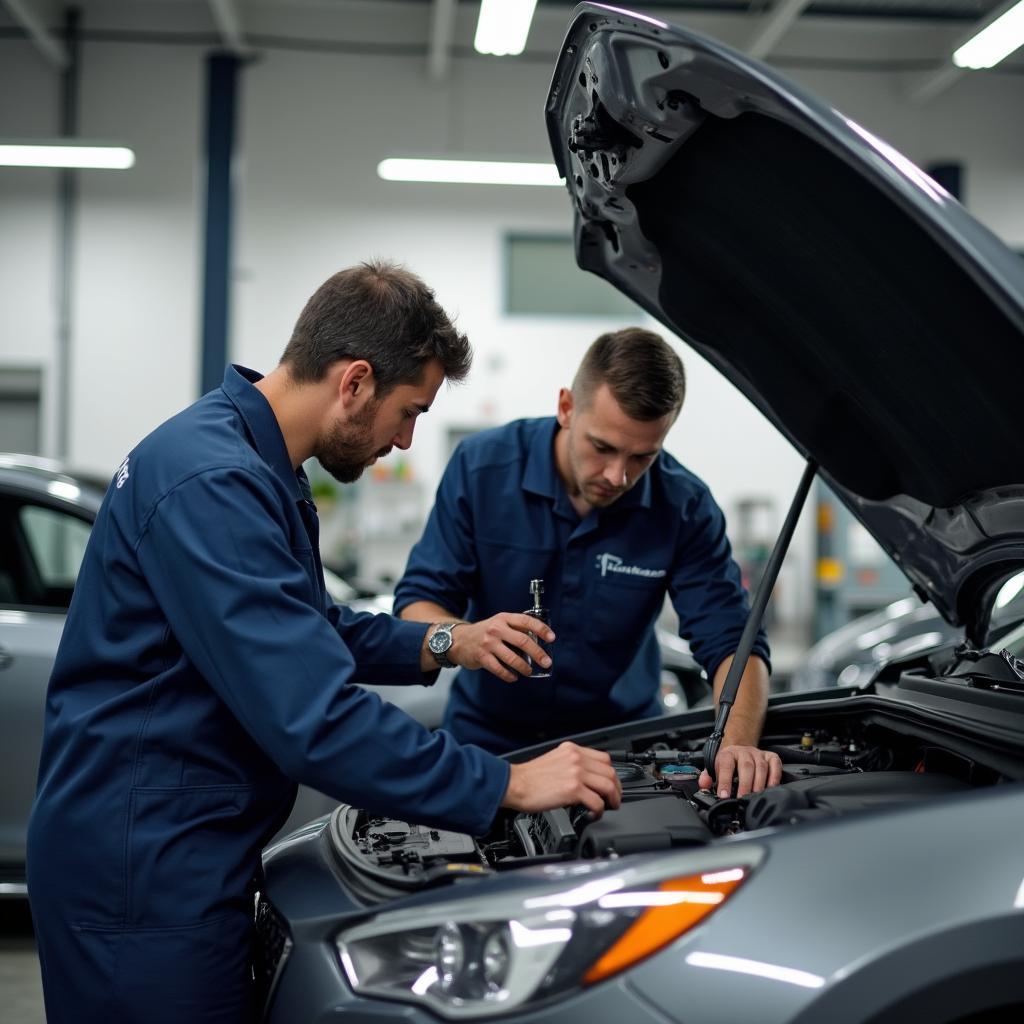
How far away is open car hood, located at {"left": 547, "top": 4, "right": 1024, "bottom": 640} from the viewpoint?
1.23m

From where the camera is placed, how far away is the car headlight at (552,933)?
Result: 1041mm

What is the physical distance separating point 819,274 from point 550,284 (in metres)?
7.50

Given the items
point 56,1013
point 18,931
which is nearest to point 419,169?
point 18,931

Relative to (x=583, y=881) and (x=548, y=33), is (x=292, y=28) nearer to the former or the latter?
(x=548, y=33)

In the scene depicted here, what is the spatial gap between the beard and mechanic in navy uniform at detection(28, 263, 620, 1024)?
0.11 metres

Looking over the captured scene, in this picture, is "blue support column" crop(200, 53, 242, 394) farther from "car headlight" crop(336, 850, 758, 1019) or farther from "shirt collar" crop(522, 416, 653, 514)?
"car headlight" crop(336, 850, 758, 1019)

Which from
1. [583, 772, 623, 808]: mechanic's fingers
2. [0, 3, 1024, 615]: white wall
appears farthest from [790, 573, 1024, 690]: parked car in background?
[0, 3, 1024, 615]: white wall

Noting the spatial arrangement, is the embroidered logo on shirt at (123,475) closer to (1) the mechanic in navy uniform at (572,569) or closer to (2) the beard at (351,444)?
(2) the beard at (351,444)

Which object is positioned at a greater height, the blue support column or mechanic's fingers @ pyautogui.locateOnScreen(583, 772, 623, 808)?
the blue support column

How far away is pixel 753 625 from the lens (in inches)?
73.1

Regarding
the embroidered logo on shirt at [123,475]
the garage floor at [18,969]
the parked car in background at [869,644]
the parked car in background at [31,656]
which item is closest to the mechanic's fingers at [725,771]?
the embroidered logo on shirt at [123,475]

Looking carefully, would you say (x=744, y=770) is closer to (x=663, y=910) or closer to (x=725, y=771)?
(x=725, y=771)

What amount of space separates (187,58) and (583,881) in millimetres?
8767

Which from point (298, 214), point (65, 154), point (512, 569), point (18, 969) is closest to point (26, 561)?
point (18, 969)
